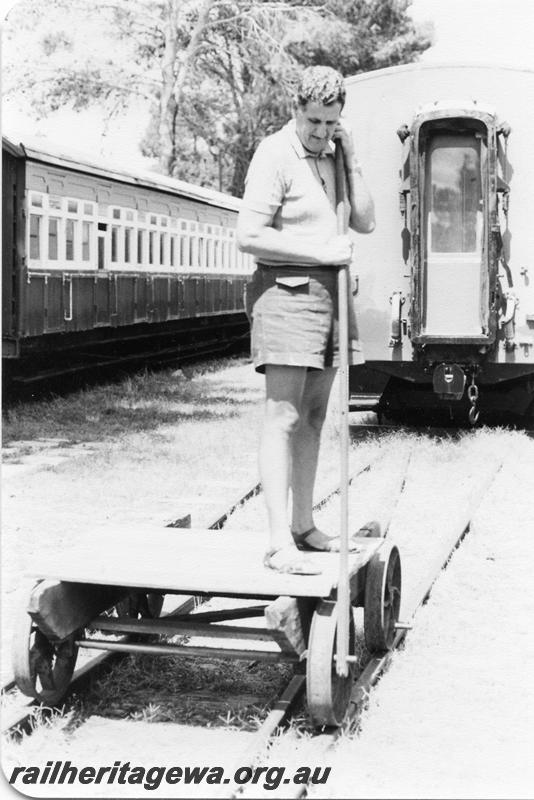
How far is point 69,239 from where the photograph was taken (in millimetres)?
15867

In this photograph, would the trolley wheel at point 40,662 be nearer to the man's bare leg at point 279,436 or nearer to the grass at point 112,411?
the man's bare leg at point 279,436

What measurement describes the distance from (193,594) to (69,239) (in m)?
12.3

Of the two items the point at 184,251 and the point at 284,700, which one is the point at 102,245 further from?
the point at 284,700

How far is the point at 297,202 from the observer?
426cm

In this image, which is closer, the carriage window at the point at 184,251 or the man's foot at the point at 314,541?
the man's foot at the point at 314,541

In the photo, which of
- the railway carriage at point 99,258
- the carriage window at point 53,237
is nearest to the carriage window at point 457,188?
the railway carriage at point 99,258

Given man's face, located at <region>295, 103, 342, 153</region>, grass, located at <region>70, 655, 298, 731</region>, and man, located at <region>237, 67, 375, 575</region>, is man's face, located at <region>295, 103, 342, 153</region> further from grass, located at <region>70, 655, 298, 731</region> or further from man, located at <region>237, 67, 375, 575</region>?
grass, located at <region>70, 655, 298, 731</region>

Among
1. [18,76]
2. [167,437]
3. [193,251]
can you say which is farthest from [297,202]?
[193,251]

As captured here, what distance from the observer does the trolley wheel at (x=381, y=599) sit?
4805mm

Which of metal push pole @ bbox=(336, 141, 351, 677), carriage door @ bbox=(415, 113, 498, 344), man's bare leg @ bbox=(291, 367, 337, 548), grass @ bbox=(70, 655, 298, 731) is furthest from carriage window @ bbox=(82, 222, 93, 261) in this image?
metal push pole @ bbox=(336, 141, 351, 677)

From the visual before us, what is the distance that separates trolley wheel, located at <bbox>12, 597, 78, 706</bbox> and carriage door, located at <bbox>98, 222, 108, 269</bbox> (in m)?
13.1

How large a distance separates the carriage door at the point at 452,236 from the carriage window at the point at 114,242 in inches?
296

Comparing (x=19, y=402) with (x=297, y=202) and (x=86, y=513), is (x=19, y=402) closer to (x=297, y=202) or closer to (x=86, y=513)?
(x=86, y=513)

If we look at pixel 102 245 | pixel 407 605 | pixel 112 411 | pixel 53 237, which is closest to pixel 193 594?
pixel 407 605
